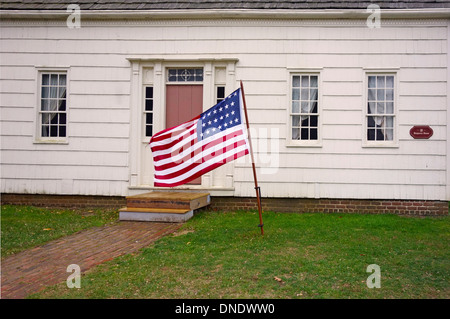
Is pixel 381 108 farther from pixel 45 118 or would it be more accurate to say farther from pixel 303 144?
pixel 45 118

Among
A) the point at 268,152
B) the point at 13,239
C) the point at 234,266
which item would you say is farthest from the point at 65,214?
the point at 234,266

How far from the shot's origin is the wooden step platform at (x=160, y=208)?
8.66 meters

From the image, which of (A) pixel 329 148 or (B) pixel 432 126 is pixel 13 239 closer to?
(A) pixel 329 148

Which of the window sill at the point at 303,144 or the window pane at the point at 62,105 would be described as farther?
the window pane at the point at 62,105

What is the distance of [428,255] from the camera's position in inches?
243

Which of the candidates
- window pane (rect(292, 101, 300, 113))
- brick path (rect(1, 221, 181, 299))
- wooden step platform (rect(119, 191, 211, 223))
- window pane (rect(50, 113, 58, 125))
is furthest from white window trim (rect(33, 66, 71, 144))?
window pane (rect(292, 101, 300, 113))

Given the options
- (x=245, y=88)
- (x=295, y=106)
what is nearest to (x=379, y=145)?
(x=295, y=106)

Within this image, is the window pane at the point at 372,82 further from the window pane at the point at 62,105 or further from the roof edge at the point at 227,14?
the window pane at the point at 62,105

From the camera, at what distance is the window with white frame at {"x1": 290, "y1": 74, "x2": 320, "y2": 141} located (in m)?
10.2

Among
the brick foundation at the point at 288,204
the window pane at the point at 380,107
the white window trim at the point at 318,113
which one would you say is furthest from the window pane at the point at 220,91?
the window pane at the point at 380,107

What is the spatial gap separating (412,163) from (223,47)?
543 centimetres

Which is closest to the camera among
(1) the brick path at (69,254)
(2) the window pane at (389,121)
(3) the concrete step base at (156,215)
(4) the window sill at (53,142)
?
(1) the brick path at (69,254)

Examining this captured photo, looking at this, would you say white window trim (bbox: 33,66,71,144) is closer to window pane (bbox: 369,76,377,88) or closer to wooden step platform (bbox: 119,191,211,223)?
wooden step platform (bbox: 119,191,211,223)

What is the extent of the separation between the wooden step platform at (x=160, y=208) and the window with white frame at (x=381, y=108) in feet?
15.4
